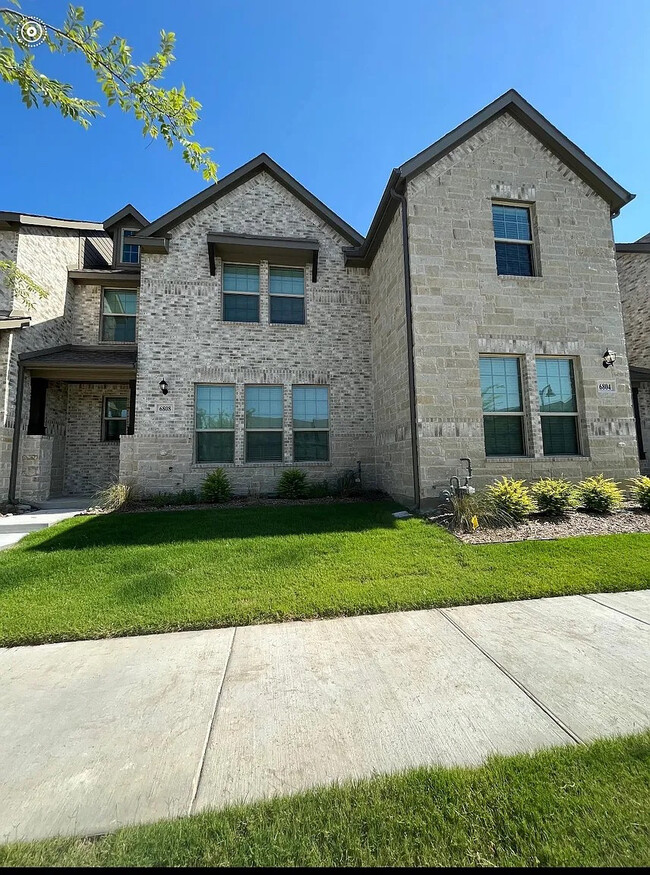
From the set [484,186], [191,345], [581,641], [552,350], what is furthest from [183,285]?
[581,641]

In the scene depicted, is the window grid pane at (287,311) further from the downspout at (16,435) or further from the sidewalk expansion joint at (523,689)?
the sidewalk expansion joint at (523,689)

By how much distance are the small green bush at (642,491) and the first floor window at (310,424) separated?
22.4 feet

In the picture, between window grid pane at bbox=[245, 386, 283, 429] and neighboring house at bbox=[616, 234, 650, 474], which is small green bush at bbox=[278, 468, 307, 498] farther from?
neighboring house at bbox=[616, 234, 650, 474]

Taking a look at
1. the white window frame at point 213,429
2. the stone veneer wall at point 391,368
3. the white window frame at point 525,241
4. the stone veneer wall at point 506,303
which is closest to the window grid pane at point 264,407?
the white window frame at point 213,429

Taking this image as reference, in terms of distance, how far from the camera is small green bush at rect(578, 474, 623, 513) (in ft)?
24.0

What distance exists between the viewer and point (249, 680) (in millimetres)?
2848

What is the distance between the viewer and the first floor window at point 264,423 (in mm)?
10430

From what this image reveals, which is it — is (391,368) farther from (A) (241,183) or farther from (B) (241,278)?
(A) (241,183)

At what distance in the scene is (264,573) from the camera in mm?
4863

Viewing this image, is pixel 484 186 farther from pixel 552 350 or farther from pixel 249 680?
pixel 249 680

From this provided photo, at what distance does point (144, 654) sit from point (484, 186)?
1031 centimetres

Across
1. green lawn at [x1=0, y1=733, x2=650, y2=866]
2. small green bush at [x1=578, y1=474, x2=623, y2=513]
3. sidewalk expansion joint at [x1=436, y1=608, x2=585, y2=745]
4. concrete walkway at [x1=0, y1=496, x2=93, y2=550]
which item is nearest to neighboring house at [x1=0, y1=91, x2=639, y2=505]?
small green bush at [x1=578, y1=474, x2=623, y2=513]

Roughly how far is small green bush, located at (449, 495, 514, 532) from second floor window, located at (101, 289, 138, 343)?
34.7 ft

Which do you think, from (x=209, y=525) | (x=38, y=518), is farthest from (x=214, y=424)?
(x=38, y=518)
